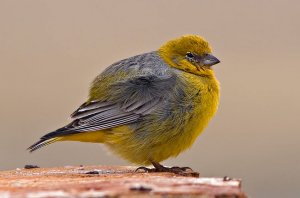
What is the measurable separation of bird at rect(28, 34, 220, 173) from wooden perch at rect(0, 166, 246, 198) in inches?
55.2

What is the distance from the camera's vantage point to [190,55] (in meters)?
9.74

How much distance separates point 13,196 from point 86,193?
492mm

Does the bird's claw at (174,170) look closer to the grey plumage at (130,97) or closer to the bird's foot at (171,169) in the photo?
the bird's foot at (171,169)

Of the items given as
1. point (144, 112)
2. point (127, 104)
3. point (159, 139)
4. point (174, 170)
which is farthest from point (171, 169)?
point (127, 104)

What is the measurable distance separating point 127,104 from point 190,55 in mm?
977

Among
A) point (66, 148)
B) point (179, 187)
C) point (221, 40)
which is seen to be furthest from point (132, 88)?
point (221, 40)

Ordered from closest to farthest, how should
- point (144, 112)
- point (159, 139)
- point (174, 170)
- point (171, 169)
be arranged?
point (174, 170)
point (171, 169)
point (159, 139)
point (144, 112)

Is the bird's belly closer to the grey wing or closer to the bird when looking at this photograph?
the bird

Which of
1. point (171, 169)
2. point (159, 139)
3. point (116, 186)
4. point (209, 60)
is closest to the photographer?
point (116, 186)

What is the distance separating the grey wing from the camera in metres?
8.98

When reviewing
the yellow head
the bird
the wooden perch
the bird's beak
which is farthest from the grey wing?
the wooden perch

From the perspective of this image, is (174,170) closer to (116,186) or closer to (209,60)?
(209,60)

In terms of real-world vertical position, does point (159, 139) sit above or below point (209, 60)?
below

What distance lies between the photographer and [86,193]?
6109 mm
